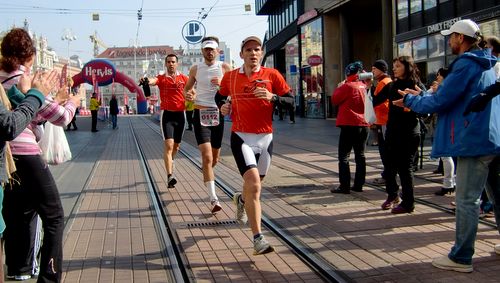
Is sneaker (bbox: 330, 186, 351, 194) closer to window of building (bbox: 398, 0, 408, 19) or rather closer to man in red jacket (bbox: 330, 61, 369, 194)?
man in red jacket (bbox: 330, 61, 369, 194)

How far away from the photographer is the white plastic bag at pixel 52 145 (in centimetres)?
448

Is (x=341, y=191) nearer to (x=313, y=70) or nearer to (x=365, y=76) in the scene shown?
(x=365, y=76)

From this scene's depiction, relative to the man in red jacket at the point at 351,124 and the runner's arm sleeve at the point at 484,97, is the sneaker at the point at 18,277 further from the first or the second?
the man in red jacket at the point at 351,124

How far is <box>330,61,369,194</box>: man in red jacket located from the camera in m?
7.89

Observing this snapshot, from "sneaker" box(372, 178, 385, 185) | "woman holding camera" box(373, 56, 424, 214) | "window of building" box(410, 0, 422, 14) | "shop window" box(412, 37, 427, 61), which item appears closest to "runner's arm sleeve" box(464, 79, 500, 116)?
"woman holding camera" box(373, 56, 424, 214)

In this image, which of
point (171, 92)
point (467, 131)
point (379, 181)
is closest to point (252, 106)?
point (467, 131)

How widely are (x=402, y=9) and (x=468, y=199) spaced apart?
20.8 metres

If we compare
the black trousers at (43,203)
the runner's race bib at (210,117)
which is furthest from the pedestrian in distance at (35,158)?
the runner's race bib at (210,117)

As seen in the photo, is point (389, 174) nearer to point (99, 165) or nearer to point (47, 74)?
point (47, 74)

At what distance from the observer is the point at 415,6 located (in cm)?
2248

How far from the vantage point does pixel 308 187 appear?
8.57 meters

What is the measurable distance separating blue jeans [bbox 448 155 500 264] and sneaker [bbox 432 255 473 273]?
0.03 metres

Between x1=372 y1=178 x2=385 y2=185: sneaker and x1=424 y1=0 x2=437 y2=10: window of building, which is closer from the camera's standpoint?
x1=372 y1=178 x2=385 y2=185: sneaker

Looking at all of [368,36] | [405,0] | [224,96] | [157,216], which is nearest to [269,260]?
[224,96]
